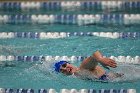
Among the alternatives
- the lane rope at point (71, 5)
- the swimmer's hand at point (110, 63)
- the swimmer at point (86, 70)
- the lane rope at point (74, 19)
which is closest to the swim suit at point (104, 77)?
the swimmer at point (86, 70)

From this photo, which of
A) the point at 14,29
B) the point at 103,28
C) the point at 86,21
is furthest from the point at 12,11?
the point at 103,28

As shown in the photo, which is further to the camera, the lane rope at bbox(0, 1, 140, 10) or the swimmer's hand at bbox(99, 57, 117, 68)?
the lane rope at bbox(0, 1, 140, 10)

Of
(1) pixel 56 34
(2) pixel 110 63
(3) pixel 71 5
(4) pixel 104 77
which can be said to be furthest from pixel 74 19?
(2) pixel 110 63

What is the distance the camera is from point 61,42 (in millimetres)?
5645

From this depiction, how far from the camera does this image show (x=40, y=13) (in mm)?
7145

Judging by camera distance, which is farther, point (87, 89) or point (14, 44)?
point (14, 44)

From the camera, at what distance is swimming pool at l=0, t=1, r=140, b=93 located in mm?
4305

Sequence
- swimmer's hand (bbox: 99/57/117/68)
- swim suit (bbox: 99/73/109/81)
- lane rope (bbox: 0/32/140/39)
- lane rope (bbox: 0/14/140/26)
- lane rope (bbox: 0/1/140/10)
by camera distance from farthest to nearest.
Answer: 1. lane rope (bbox: 0/1/140/10)
2. lane rope (bbox: 0/14/140/26)
3. lane rope (bbox: 0/32/140/39)
4. swim suit (bbox: 99/73/109/81)
5. swimmer's hand (bbox: 99/57/117/68)

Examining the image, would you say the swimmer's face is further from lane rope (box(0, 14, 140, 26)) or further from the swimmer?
lane rope (box(0, 14, 140, 26))

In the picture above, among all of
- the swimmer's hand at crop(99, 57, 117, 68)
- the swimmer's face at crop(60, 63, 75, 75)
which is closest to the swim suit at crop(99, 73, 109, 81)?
the swimmer's face at crop(60, 63, 75, 75)

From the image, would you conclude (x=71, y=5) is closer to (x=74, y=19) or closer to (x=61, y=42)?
(x=74, y=19)

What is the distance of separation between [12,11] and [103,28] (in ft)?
6.61

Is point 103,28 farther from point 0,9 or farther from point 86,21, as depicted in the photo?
point 0,9

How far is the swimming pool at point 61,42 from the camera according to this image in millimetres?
4305
